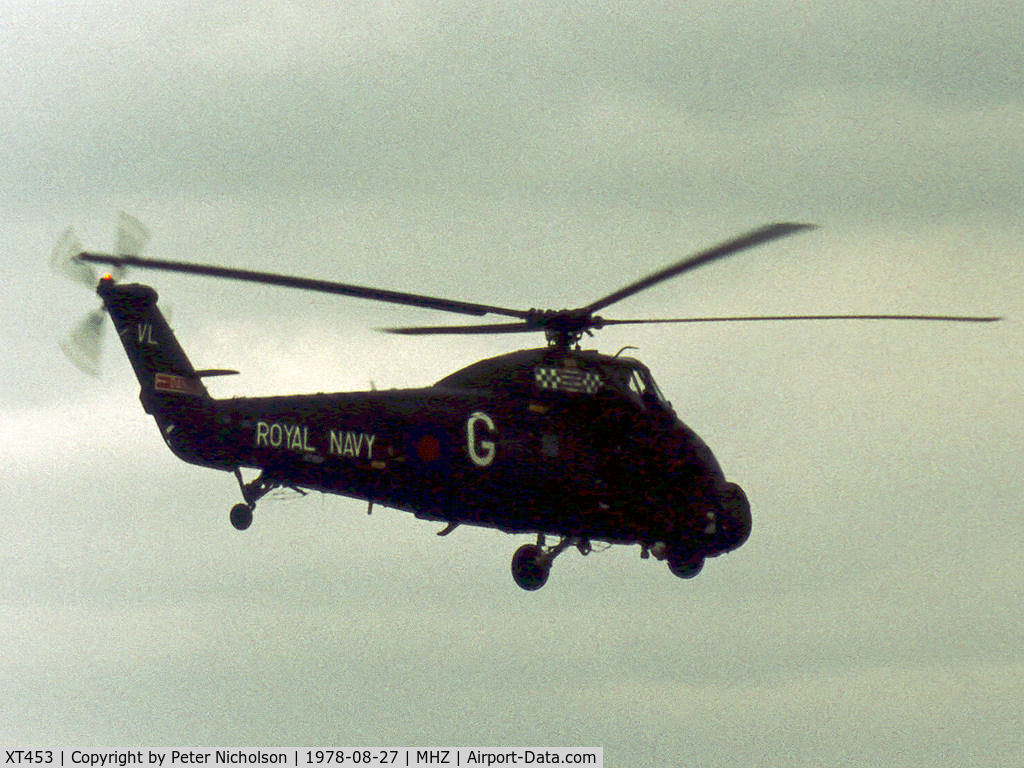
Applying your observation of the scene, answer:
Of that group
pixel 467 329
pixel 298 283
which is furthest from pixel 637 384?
pixel 298 283

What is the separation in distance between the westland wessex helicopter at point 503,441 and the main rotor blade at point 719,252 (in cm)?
9

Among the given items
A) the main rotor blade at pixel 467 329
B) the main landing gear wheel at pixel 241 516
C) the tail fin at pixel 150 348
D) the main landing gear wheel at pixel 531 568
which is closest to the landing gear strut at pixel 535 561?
the main landing gear wheel at pixel 531 568

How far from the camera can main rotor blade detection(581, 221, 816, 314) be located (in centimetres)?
2444

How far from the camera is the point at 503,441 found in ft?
95.4

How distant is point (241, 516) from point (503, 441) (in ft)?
19.3

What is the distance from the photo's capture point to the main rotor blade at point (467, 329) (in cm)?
2984

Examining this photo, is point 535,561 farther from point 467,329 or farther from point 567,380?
point 467,329

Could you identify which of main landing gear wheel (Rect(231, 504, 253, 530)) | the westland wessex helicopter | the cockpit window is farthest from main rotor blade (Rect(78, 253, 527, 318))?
main landing gear wheel (Rect(231, 504, 253, 530))

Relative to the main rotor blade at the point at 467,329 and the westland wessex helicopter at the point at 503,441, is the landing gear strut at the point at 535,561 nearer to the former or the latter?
the westland wessex helicopter at the point at 503,441

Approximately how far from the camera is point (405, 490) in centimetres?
2842

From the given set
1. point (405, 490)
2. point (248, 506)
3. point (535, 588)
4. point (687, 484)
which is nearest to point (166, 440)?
point (248, 506)

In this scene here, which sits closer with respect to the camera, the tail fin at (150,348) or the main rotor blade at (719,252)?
the main rotor blade at (719,252)

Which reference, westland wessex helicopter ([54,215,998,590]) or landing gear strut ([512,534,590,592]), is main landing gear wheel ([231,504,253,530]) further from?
landing gear strut ([512,534,590,592])

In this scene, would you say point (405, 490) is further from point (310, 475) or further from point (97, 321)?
point (97, 321)
